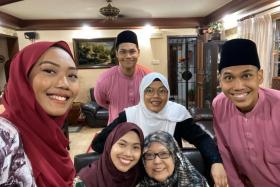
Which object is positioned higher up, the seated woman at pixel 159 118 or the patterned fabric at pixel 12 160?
the patterned fabric at pixel 12 160

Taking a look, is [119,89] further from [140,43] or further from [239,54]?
[140,43]

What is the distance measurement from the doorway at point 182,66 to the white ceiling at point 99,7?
1.15m

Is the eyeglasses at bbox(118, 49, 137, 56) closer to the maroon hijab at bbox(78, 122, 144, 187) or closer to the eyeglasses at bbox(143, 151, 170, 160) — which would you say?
the maroon hijab at bbox(78, 122, 144, 187)

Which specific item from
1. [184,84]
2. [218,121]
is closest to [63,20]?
[184,84]

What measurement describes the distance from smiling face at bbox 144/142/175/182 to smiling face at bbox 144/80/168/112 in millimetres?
345

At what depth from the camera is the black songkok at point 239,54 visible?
140 centimetres

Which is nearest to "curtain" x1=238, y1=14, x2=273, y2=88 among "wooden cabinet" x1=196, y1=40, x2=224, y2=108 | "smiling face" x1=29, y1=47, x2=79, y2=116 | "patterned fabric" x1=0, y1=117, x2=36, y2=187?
"wooden cabinet" x1=196, y1=40, x2=224, y2=108

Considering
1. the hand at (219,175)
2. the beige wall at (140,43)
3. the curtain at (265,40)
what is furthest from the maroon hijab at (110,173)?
the beige wall at (140,43)

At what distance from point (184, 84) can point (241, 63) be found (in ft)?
20.6

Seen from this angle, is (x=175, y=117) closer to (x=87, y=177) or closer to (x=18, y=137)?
(x=87, y=177)

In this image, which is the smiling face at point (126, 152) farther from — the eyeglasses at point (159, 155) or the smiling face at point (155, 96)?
the smiling face at point (155, 96)

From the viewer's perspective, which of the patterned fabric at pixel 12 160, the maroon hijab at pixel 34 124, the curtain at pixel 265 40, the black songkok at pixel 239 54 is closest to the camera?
the patterned fabric at pixel 12 160

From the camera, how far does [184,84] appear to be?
7.63m

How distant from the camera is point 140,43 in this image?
6.54 metres
